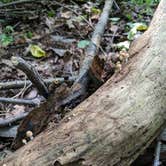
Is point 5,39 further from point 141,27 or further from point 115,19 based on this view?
point 141,27

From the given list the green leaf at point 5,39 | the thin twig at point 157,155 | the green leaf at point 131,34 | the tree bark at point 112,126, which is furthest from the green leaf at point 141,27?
the thin twig at point 157,155

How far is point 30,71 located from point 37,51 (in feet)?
4.47

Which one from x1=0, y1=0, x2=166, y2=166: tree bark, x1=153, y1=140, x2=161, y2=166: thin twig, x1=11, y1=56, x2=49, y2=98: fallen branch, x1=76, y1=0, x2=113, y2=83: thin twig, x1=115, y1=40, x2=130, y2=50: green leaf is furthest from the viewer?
x1=115, y1=40, x2=130, y2=50: green leaf

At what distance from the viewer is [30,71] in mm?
1951

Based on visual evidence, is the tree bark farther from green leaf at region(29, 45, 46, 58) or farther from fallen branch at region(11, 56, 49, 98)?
green leaf at region(29, 45, 46, 58)

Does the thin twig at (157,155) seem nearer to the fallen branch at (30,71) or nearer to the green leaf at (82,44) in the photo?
the fallen branch at (30,71)

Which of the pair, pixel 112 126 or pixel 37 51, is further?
pixel 37 51

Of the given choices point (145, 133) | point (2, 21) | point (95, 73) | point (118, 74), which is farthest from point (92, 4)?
point (145, 133)

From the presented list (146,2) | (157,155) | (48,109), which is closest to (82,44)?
(146,2)

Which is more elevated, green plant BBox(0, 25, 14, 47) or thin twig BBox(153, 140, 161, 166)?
thin twig BBox(153, 140, 161, 166)

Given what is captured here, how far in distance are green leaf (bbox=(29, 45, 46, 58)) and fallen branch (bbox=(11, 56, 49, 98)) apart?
1173 millimetres

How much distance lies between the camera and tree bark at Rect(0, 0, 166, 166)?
150 centimetres

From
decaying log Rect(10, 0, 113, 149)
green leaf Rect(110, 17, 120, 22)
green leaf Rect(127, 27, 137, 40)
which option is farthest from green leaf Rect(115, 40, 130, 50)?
decaying log Rect(10, 0, 113, 149)

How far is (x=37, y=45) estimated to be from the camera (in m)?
3.45
